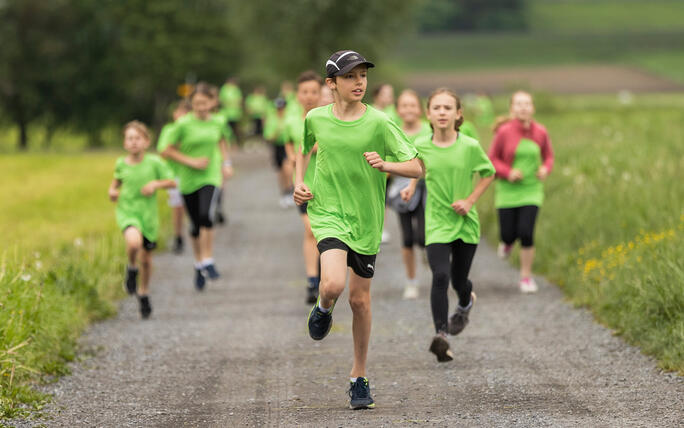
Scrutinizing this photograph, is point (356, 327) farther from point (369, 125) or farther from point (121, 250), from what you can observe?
point (121, 250)

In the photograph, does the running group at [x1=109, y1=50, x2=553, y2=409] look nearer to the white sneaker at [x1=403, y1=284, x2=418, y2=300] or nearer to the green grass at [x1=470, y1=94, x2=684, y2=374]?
the white sneaker at [x1=403, y1=284, x2=418, y2=300]

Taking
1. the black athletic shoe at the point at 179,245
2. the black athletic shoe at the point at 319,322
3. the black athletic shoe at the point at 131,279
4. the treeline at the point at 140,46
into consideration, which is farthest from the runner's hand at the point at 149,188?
the treeline at the point at 140,46

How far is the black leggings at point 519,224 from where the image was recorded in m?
10.7

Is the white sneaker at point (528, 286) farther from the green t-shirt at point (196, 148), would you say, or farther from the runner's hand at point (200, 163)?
the runner's hand at point (200, 163)

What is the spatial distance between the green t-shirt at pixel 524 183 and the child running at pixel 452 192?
8.73 feet

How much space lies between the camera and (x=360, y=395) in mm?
6453

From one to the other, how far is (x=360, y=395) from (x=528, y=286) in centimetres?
471

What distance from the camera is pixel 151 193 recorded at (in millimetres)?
10117

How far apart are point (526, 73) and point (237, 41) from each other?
39109 mm

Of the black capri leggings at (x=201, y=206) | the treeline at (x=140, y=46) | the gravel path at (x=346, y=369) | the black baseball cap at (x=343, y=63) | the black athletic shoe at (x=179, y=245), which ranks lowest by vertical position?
the gravel path at (x=346, y=369)

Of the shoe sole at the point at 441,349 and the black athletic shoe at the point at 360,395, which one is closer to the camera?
the black athletic shoe at the point at 360,395

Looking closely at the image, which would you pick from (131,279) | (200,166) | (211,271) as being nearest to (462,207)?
(131,279)

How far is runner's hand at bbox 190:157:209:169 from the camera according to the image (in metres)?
11.8

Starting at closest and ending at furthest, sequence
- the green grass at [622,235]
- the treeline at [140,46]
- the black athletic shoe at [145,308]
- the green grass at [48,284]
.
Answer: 1. the green grass at [48,284]
2. the green grass at [622,235]
3. the black athletic shoe at [145,308]
4. the treeline at [140,46]
